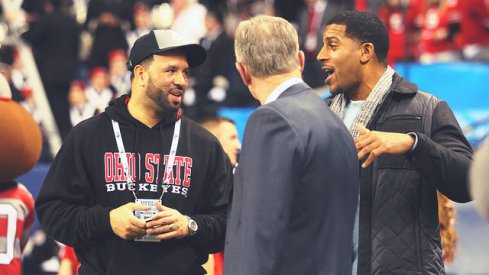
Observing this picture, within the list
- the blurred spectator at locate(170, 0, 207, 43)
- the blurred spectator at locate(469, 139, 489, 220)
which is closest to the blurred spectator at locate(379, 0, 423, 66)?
the blurred spectator at locate(170, 0, 207, 43)

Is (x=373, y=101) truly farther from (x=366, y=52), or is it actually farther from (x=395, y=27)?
(x=395, y=27)

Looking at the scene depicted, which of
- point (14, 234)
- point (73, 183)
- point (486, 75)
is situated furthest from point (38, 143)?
point (486, 75)

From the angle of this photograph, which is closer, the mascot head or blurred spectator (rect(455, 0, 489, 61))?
the mascot head

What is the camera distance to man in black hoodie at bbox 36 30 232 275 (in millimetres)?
5090

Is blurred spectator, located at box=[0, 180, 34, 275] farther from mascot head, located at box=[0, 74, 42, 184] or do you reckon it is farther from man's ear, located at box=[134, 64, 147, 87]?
man's ear, located at box=[134, 64, 147, 87]

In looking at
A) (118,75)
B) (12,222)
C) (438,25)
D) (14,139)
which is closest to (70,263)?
(12,222)

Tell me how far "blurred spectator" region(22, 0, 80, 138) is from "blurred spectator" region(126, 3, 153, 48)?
115cm

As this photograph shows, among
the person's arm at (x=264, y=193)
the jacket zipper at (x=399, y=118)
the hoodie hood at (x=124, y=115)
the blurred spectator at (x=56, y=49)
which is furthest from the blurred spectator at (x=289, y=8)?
the person's arm at (x=264, y=193)

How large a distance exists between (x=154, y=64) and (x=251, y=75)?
962mm

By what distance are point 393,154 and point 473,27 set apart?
9080 millimetres

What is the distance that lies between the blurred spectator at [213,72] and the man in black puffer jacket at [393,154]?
28.8ft

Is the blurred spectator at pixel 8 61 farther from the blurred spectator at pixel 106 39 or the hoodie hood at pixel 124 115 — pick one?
the hoodie hood at pixel 124 115

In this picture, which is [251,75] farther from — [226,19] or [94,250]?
[226,19]

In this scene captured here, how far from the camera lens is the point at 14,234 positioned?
5762 millimetres
